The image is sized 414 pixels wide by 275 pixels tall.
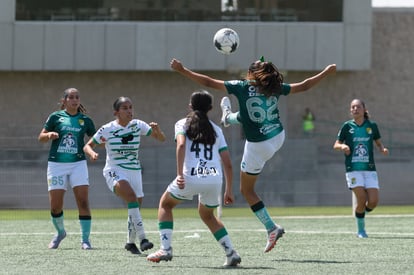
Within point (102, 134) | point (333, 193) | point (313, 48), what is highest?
point (313, 48)

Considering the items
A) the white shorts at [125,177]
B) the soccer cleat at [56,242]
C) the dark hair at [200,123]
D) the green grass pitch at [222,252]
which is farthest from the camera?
the soccer cleat at [56,242]

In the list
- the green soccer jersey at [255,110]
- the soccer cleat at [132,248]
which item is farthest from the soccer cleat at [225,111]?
the soccer cleat at [132,248]

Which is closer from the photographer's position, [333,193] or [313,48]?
[333,193]

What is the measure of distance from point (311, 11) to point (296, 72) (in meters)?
2.24

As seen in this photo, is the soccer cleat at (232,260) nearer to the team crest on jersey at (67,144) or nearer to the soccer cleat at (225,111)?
the soccer cleat at (225,111)

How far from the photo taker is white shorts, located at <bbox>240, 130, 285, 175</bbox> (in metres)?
12.0

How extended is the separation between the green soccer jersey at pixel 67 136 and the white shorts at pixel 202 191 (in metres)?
3.38

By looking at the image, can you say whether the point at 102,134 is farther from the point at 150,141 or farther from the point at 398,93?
the point at 398,93

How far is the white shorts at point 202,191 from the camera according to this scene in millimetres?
10734

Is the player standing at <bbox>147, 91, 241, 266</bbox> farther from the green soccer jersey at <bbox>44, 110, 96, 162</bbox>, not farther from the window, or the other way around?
the window

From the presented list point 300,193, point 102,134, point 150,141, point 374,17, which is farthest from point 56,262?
point 374,17

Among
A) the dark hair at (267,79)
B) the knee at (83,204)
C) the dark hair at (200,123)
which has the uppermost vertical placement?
the dark hair at (267,79)

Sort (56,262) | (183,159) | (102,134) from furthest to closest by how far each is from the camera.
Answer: (102,134), (56,262), (183,159)

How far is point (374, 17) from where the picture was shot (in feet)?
128
